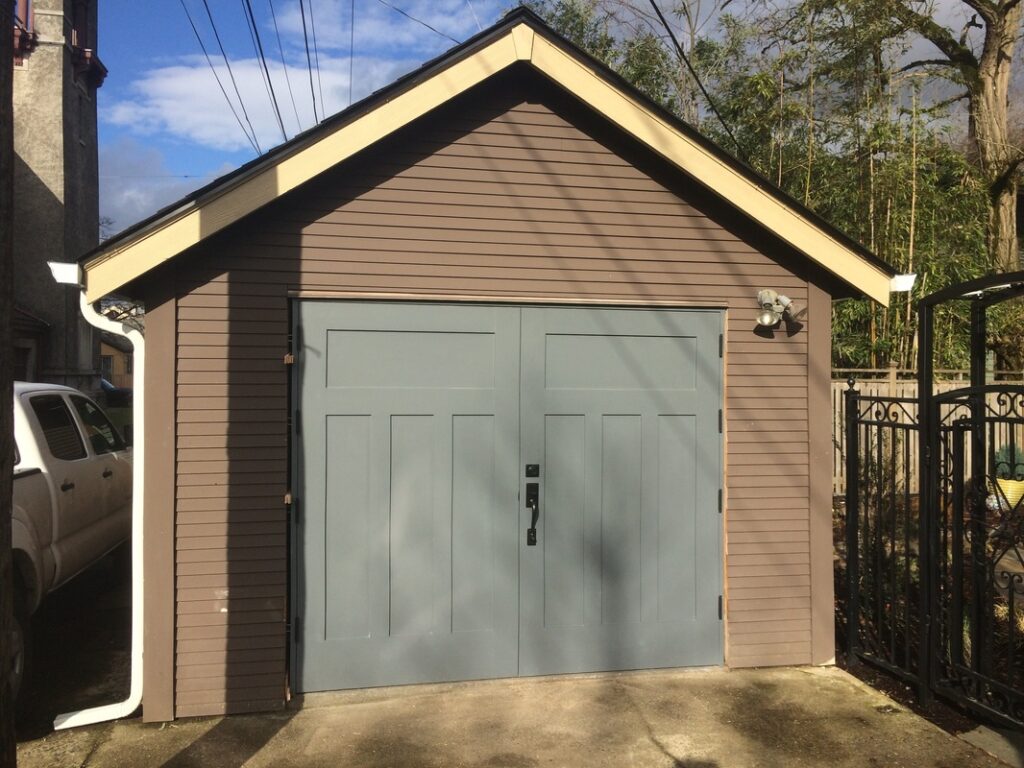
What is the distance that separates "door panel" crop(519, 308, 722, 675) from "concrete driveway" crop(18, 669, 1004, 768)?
281 mm

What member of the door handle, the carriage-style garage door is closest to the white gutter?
the carriage-style garage door

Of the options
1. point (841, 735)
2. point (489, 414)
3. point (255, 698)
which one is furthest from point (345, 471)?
point (841, 735)

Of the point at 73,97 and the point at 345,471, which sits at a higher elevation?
the point at 73,97

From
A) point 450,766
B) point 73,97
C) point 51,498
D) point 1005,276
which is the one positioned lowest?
point 450,766

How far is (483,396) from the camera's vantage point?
4949 mm

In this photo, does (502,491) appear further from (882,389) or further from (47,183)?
(47,183)

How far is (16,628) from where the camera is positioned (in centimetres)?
438

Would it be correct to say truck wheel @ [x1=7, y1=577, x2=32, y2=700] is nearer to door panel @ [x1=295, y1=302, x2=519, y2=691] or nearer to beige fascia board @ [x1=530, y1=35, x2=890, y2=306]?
door panel @ [x1=295, y1=302, x2=519, y2=691]

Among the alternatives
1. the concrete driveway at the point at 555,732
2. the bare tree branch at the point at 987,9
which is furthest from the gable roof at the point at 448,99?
the bare tree branch at the point at 987,9

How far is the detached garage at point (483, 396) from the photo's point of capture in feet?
15.0

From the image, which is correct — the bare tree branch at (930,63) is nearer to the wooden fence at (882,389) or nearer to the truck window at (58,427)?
the wooden fence at (882,389)

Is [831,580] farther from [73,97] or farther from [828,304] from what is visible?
[73,97]

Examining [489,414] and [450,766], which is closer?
[450,766]

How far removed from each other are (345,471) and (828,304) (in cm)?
340
